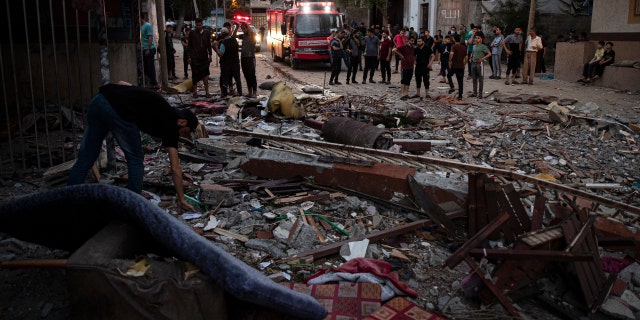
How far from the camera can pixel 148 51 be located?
14.3m

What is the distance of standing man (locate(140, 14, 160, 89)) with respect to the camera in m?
14.3

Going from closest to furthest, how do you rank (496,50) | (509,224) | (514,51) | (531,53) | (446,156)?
(509,224) < (446,156) < (531,53) < (514,51) < (496,50)

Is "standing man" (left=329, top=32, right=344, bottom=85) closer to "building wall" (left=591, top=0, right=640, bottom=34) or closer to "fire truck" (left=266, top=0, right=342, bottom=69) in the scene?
"fire truck" (left=266, top=0, right=342, bottom=69)

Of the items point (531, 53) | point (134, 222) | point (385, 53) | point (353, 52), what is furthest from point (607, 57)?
point (134, 222)

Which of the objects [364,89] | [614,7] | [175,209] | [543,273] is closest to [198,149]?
[175,209]

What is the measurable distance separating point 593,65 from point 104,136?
1737 centimetres

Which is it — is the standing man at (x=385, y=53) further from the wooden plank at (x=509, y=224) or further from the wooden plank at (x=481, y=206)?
the wooden plank at (x=509, y=224)

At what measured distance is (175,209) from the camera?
6016mm

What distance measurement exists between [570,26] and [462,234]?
956 inches

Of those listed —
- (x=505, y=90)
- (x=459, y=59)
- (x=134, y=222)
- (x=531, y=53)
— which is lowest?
(x=505, y=90)

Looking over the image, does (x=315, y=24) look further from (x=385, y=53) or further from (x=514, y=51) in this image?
(x=514, y=51)

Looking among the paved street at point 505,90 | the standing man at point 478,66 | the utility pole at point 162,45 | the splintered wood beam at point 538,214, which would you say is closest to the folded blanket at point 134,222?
the splintered wood beam at point 538,214

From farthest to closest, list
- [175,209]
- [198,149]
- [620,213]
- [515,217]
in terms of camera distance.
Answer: [198,149] → [620,213] → [175,209] → [515,217]

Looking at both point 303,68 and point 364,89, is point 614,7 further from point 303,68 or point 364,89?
point 303,68
